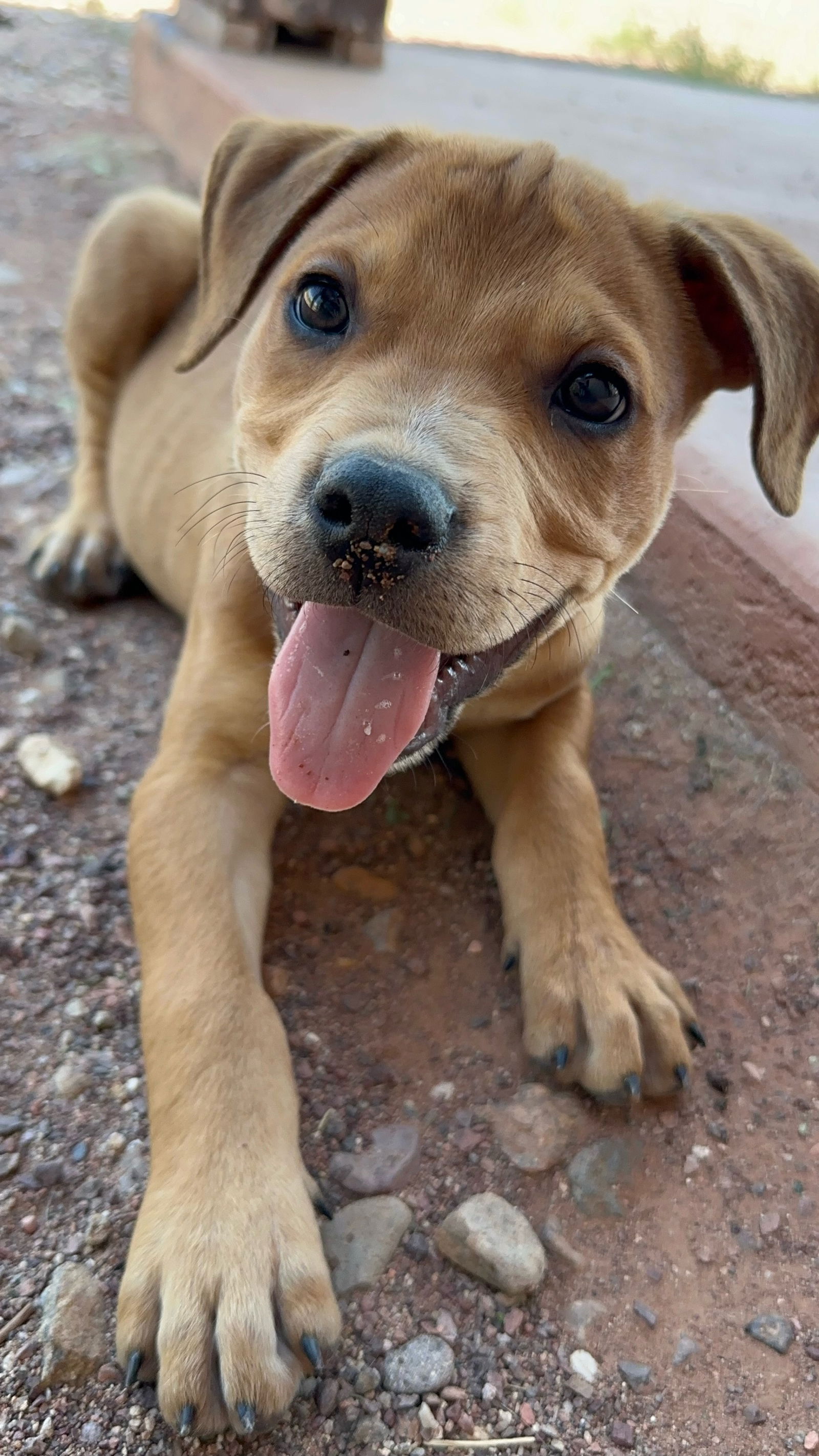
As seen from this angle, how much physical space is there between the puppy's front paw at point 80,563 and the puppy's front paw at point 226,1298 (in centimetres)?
264

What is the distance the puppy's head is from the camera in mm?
2314

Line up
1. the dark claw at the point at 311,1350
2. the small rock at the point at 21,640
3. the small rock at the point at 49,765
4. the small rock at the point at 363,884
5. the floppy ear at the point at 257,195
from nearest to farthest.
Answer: the dark claw at the point at 311,1350, the floppy ear at the point at 257,195, the small rock at the point at 363,884, the small rock at the point at 49,765, the small rock at the point at 21,640

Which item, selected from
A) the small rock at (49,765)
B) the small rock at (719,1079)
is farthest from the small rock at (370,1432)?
the small rock at (49,765)

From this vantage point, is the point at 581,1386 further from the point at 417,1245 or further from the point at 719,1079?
the point at 719,1079

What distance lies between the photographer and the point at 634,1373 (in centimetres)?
239

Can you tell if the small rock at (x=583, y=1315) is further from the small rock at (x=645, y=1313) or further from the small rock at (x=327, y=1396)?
the small rock at (x=327, y=1396)

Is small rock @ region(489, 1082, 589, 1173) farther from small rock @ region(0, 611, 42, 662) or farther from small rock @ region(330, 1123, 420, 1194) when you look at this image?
small rock @ region(0, 611, 42, 662)

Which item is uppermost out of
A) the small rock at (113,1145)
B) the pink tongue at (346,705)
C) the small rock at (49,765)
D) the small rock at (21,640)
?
the pink tongue at (346,705)

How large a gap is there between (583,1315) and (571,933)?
891 mm

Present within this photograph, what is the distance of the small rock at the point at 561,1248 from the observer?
256 centimetres

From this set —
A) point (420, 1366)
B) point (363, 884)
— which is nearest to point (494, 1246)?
point (420, 1366)

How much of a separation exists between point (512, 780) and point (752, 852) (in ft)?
2.55

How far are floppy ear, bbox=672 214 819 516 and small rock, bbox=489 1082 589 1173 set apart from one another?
5.23ft

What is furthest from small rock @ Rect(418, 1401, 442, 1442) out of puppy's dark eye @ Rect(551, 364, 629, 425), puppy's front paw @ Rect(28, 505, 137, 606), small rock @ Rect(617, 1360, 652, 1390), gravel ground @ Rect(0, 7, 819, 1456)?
puppy's front paw @ Rect(28, 505, 137, 606)
